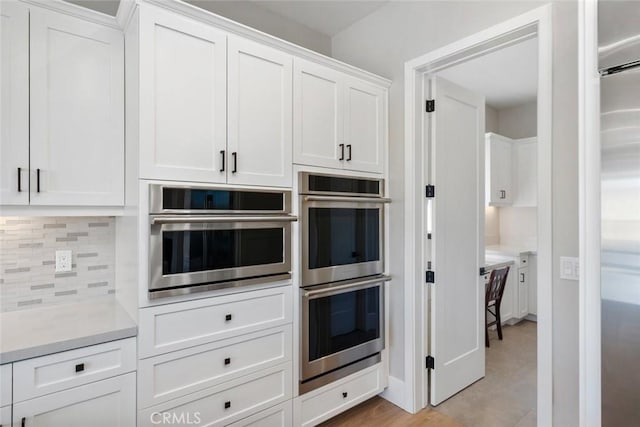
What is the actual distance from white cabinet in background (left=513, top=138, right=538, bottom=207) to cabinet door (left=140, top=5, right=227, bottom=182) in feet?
14.3

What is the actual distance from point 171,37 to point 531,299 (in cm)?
490

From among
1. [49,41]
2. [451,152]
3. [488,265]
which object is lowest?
[488,265]

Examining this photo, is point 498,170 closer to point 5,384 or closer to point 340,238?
point 340,238

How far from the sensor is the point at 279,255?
199cm

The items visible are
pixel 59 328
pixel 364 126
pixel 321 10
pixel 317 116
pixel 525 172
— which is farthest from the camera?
pixel 525 172

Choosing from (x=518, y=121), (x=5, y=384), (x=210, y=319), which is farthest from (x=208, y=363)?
(x=518, y=121)

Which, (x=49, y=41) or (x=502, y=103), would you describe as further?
(x=502, y=103)

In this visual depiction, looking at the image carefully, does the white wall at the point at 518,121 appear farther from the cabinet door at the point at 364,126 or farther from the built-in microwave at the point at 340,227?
the built-in microwave at the point at 340,227

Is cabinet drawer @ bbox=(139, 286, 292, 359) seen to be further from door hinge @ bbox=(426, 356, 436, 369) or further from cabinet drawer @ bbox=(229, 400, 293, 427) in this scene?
door hinge @ bbox=(426, 356, 436, 369)

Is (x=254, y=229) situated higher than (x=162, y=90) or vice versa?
(x=162, y=90)

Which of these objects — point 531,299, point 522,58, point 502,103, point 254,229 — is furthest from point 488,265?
point 254,229

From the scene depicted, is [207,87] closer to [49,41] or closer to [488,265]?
[49,41]

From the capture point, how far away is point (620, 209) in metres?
1.24

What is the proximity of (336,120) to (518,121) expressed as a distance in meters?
3.96
